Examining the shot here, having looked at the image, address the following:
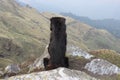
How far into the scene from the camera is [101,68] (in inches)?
1922

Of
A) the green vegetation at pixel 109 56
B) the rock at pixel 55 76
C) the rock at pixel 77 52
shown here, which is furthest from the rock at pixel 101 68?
the rock at pixel 55 76

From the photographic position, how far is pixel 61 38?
43000mm

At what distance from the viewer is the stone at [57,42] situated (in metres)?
41.9

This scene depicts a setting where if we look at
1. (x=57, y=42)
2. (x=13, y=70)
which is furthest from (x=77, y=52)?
(x=57, y=42)

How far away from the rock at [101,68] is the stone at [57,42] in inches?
267

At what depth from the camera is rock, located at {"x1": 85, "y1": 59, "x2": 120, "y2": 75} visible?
47562 millimetres

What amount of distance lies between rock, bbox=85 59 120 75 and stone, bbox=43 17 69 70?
678 cm

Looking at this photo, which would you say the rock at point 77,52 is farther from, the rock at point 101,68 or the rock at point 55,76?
the rock at point 55,76

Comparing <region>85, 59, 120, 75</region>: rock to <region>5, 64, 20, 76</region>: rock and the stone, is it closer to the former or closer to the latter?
the stone

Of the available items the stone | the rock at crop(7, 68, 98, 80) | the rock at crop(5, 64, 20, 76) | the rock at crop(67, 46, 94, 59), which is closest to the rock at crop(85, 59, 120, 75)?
the rock at crop(67, 46, 94, 59)

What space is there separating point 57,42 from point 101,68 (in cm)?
973

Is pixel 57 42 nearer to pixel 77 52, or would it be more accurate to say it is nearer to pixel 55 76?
pixel 77 52

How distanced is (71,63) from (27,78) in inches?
1004

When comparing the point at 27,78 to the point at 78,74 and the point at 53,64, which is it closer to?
the point at 78,74
